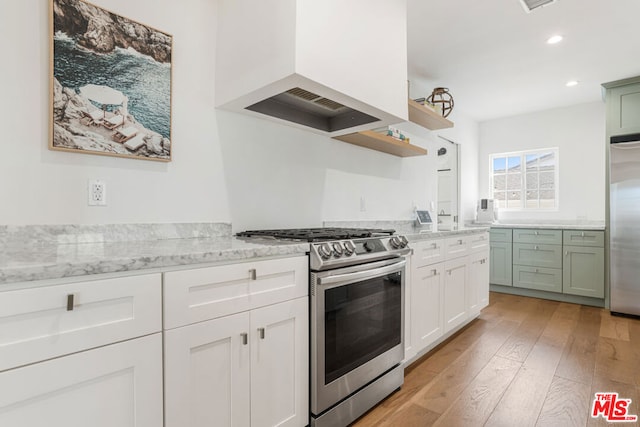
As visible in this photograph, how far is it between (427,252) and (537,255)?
2.67 m

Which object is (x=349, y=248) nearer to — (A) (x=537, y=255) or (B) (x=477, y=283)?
(B) (x=477, y=283)

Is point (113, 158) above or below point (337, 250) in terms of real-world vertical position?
above

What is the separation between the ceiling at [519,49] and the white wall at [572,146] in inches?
11.1

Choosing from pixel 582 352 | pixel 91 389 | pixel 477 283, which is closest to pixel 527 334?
pixel 582 352

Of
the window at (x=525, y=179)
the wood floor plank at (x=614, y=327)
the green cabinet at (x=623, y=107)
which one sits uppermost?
the green cabinet at (x=623, y=107)

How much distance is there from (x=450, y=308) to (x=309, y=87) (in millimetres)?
2086

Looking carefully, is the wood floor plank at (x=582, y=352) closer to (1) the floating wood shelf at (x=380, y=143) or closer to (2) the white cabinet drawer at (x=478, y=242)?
(2) the white cabinet drawer at (x=478, y=242)

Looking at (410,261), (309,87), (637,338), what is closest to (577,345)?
(637,338)

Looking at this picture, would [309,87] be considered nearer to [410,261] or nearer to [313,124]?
[313,124]

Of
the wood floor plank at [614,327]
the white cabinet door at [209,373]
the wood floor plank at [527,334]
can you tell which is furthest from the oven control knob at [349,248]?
the wood floor plank at [614,327]

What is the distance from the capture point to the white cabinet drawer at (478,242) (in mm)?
2976

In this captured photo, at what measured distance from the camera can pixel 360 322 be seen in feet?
5.53

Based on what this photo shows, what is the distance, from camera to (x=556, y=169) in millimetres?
4422

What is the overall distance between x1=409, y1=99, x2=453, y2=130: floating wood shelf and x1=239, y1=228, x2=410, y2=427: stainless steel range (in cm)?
134
